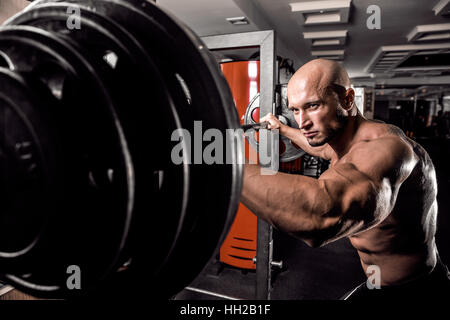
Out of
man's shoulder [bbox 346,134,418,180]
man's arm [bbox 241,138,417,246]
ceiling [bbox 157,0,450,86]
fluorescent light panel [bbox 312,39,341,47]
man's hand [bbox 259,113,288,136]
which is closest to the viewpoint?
man's arm [bbox 241,138,417,246]

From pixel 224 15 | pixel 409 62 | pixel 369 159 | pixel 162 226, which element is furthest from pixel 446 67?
pixel 162 226

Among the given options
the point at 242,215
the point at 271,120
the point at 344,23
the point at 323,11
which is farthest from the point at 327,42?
the point at 271,120

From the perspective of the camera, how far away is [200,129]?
387mm

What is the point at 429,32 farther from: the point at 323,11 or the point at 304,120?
the point at 304,120

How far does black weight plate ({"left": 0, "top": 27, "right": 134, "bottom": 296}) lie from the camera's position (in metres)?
0.30

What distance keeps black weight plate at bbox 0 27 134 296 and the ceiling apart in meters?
3.16

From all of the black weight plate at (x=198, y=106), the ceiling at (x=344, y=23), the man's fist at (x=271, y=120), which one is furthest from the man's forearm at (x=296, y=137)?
the ceiling at (x=344, y=23)

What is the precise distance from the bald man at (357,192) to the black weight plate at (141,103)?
0.41ft

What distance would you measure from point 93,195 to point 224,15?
368cm

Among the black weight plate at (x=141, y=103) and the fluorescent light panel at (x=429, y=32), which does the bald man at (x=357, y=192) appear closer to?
the black weight plate at (x=141, y=103)


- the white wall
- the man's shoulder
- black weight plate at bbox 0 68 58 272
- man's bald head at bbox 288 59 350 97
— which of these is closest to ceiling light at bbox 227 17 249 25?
the white wall

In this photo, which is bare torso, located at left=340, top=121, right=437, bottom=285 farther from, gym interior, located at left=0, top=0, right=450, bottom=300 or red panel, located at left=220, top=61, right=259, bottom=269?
red panel, located at left=220, top=61, right=259, bottom=269

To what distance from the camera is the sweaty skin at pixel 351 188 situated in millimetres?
453

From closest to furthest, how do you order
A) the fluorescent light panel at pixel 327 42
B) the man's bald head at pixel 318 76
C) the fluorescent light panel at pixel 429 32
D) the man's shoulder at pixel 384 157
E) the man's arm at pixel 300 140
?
1. the man's shoulder at pixel 384 157
2. the man's bald head at pixel 318 76
3. the man's arm at pixel 300 140
4. the fluorescent light panel at pixel 429 32
5. the fluorescent light panel at pixel 327 42
